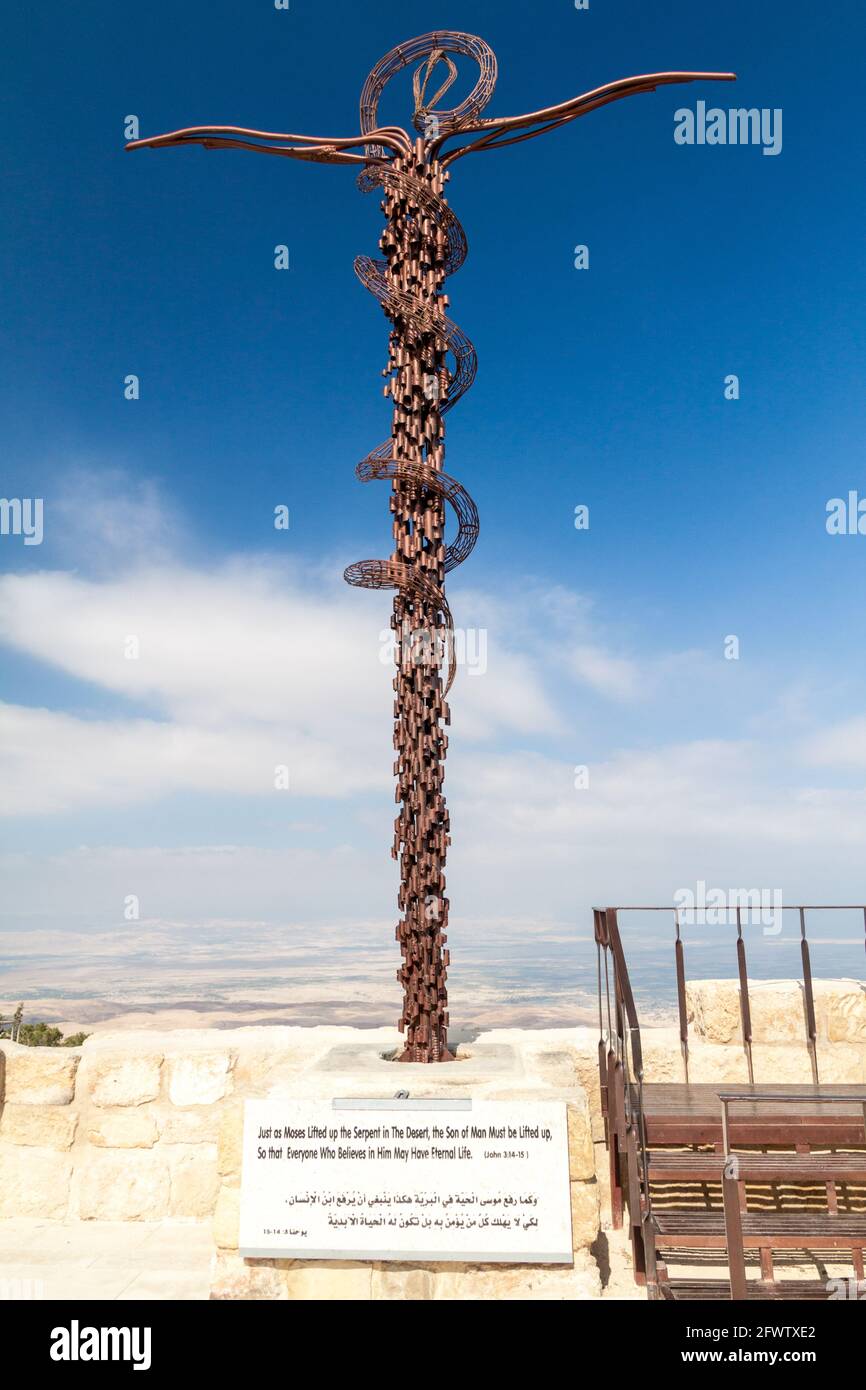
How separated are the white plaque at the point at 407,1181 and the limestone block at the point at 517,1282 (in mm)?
107

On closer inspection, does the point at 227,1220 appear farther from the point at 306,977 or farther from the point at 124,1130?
the point at 306,977

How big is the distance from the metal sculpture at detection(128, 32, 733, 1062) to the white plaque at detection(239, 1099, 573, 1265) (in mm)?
1425

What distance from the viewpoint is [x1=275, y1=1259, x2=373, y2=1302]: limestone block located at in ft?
15.3

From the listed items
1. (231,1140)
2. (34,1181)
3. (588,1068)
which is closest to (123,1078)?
(34,1181)

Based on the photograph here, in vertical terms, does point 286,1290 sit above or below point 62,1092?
below

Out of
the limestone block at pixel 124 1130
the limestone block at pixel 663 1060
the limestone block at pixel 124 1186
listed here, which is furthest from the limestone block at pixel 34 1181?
the limestone block at pixel 663 1060

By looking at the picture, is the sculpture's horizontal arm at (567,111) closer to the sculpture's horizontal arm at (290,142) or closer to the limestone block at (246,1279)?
the sculpture's horizontal arm at (290,142)

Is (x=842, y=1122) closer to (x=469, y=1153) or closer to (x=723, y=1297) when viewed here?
(x=723, y=1297)

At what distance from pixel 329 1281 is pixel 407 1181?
642 mm

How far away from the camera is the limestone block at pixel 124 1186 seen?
6.57m

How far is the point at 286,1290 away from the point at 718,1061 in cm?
375

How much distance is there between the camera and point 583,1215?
4727 mm

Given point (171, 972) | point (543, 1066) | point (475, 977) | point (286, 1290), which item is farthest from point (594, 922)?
point (171, 972)
